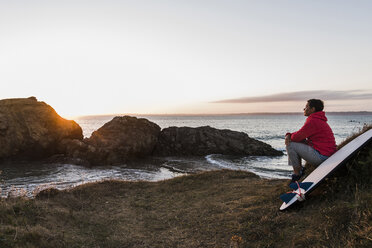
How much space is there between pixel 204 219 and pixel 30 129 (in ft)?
84.8

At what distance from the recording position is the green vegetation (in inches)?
189

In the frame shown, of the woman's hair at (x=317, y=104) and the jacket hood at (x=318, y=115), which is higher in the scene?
the woman's hair at (x=317, y=104)

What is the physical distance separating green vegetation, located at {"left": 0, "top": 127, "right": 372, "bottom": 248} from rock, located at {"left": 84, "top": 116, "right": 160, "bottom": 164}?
17053mm

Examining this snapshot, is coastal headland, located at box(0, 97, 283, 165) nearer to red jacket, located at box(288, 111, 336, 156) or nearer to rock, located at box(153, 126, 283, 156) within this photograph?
rock, located at box(153, 126, 283, 156)

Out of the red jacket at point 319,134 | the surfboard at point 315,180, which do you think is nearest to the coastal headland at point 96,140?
the red jacket at point 319,134

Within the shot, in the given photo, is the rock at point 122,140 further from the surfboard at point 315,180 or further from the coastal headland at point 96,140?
the surfboard at point 315,180

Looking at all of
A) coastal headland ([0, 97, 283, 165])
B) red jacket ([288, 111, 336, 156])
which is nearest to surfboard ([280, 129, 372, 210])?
red jacket ([288, 111, 336, 156])

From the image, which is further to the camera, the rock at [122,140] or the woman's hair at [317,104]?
the rock at [122,140]

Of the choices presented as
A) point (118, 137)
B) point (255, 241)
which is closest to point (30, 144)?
point (118, 137)

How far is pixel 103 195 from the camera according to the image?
32.5 feet

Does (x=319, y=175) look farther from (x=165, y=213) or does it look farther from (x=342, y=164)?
(x=165, y=213)

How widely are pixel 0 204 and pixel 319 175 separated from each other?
7.70m

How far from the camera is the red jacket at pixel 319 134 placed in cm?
704

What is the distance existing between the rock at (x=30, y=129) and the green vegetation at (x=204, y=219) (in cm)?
2065
